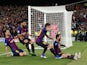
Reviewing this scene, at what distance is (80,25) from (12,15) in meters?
9.11

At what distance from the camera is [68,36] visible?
2677 cm

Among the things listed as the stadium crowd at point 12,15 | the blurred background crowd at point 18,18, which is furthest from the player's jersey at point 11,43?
the stadium crowd at point 12,15

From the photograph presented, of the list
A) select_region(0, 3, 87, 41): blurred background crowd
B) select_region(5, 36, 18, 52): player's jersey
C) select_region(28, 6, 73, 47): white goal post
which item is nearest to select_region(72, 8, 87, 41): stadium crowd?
select_region(0, 3, 87, 41): blurred background crowd

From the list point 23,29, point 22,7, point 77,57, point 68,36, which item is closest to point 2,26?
point 22,7

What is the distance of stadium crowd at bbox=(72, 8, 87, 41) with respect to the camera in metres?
34.2

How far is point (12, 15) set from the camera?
43656 mm

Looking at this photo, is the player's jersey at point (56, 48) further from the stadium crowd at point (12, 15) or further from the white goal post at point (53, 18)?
the stadium crowd at point (12, 15)

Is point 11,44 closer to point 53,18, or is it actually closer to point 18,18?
point 53,18

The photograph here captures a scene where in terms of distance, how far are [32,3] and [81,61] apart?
100.0 feet

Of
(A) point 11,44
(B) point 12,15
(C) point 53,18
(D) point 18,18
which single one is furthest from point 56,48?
(B) point 12,15

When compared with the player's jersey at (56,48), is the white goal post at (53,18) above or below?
above

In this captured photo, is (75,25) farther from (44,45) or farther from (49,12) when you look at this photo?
(44,45)

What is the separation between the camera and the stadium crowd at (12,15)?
4140cm

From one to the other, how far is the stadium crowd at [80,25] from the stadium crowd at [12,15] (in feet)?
19.3
